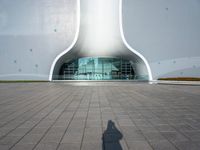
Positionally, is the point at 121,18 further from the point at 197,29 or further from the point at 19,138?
the point at 19,138

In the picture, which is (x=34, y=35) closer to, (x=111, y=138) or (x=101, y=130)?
(x=101, y=130)

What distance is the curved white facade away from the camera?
73.8 feet

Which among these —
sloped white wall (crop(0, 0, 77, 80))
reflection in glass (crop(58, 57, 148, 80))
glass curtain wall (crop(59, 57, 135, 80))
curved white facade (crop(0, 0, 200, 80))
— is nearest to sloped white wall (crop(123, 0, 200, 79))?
curved white facade (crop(0, 0, 200, 80))

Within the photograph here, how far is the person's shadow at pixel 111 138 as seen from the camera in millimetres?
3635

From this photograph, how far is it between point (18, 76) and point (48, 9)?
8.17 m

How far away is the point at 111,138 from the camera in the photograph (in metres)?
4.05

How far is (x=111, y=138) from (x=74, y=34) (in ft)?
65.3

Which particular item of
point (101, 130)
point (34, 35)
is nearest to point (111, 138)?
point (101, 130)

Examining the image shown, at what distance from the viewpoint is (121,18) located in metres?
22.3

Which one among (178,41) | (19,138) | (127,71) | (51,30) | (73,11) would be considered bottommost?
(19,138)

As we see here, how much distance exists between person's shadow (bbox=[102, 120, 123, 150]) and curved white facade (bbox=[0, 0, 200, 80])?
1878 centimetres

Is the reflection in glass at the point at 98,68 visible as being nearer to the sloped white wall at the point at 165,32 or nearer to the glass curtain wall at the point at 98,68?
the glass curtain wall at the point at 98,68

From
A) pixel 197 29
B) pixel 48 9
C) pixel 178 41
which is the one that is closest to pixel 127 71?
pixel 178 41

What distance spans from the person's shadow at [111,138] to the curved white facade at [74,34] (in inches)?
739
